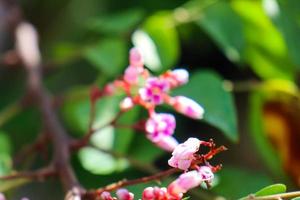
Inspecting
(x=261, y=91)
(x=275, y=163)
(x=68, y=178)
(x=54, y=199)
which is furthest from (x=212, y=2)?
(x=54, y=199)

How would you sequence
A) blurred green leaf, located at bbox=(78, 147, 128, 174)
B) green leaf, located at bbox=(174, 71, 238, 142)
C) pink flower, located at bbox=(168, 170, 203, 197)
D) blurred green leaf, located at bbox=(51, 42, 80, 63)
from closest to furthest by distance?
pink flower, located at bbox=(168, 170, 203, 197), green leaf, located at bbox=(174, 71, 238, 142), blurred green leaf, located at bbox=(78, 147, 128, 174), blurred green leaf, located at bbox=(51, 42, 80, 63)

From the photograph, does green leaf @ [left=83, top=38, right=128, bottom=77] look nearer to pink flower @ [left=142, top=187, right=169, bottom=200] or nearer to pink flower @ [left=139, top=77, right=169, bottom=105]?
pink flower @ [left=139, top=77, right=169, bottom=105]

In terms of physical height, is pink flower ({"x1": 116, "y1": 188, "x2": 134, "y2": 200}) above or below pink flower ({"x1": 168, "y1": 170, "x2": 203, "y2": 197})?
above

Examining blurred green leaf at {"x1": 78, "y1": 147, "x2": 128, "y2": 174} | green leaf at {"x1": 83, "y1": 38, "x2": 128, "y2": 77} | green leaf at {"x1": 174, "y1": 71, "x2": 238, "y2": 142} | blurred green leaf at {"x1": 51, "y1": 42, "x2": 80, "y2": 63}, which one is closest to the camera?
green leaf at {"x1": 174, "y1": 71, "x2": 238, "y2": 142}

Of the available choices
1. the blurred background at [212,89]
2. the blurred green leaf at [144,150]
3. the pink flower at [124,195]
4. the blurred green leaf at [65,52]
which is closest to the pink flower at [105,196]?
the pink flower at [124,195]

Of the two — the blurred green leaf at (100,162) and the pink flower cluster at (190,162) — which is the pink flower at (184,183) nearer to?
the pink flower cluster at (190,162)

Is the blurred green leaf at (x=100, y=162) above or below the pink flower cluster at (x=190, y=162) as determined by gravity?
above

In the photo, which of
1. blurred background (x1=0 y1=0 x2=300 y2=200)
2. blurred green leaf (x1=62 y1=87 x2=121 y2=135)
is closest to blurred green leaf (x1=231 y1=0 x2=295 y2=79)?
blurred background (x1=0 y1=0 x2=300 y2=200)

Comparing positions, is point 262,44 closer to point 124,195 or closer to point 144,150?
point 144,150
